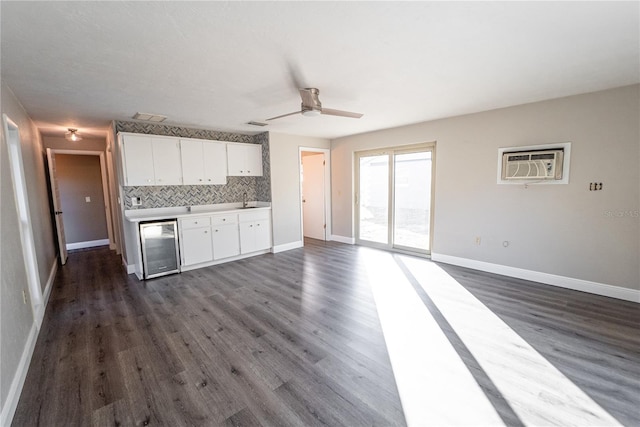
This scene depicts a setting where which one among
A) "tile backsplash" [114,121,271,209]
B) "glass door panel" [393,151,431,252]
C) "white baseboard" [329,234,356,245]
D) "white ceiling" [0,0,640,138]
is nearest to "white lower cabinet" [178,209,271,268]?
"tile backsplash" [114,121,271,209]

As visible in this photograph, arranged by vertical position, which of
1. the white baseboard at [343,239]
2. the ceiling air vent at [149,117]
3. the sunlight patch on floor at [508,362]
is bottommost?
the sunlight patch on floor at [508,362]

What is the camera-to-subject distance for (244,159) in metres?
5.42

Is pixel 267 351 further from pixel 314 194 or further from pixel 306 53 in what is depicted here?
pixel 314 194

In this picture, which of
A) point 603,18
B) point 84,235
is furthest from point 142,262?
point 603,18

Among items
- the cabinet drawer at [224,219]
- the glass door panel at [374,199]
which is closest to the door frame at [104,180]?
the cabinet drawer at [224,219]

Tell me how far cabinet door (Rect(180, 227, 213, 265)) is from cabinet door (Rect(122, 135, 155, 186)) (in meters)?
1.03

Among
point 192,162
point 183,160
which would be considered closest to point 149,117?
point 183,160

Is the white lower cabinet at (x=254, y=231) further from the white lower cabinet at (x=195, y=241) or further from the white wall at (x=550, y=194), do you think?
the white wall at (x=550, y=194)

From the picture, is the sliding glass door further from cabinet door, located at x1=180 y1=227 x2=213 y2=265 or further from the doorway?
cabinet door, located at x1=180 y1=227 x2=213 y2=265

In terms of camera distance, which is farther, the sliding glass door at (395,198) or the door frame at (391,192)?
the sliding glass door at (395,198)

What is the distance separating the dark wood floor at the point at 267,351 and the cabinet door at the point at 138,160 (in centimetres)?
162

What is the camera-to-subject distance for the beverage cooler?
4098mm

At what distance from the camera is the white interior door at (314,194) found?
21.7 ft

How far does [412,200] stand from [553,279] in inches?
92.7
